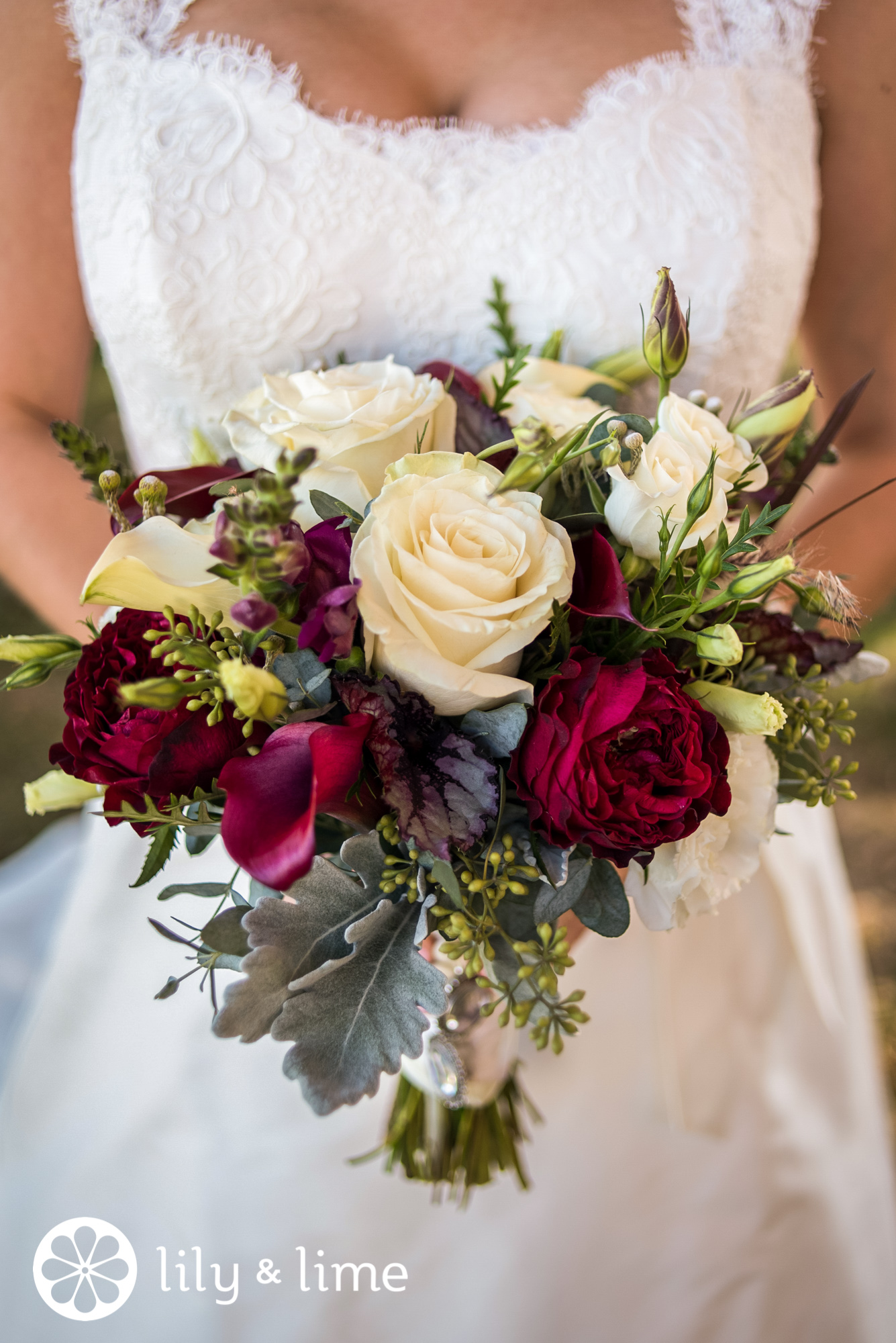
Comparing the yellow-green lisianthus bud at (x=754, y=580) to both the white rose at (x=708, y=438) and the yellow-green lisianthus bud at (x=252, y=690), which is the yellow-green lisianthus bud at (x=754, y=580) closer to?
the white rose at (x=708, y=438)

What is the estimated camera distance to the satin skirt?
884mm

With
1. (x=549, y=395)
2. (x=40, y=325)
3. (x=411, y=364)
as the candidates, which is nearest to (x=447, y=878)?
(x=549, y=395)

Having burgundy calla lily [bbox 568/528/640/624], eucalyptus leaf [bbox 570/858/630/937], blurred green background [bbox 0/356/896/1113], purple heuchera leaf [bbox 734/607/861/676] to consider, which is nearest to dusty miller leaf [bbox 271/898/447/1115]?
eucalyptus leaf [bbox 570/858/630/937]

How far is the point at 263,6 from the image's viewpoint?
88cm

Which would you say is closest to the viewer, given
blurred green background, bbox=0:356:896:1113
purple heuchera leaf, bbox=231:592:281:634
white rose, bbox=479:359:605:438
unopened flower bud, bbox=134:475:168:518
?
purple heuchera leaf, bbox=231:592:281:634

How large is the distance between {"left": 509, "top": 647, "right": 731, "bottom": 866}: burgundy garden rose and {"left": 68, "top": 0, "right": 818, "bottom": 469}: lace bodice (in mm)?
581

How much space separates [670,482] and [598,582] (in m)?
0.07

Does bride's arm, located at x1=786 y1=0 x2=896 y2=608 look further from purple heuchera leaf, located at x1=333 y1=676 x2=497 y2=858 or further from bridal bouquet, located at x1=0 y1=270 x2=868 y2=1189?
purple heuchera leaf, located at x1=333 y1=676 x2=497 y2=858

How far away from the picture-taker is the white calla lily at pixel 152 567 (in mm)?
472

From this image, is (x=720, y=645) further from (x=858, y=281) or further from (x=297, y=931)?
(x=858, y=281)

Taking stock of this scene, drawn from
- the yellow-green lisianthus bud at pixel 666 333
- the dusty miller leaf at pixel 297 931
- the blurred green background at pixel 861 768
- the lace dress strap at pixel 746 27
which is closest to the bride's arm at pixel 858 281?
the lace dress strap at pixel 746 27

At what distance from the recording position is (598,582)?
0.49m

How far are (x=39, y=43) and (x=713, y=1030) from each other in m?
1.44

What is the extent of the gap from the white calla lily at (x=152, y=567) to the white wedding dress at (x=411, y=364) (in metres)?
0.49
